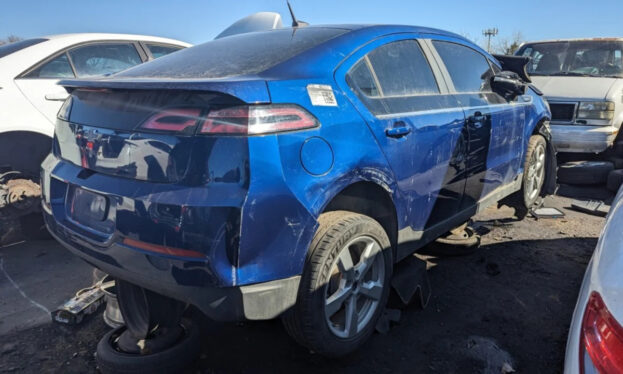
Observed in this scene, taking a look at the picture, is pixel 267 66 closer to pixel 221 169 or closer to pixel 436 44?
pixel 221 169

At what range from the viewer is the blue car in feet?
5.76

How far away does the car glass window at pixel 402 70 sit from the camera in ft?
8.30

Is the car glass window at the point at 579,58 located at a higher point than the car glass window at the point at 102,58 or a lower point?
lower

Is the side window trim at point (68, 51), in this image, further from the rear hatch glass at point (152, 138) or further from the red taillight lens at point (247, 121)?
the red taillight lens at point (247, 121)

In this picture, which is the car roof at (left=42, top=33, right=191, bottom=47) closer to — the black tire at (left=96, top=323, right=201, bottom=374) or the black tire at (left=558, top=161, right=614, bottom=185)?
Result: the black tire at (left=96, top=323, right=201, bottom=374)

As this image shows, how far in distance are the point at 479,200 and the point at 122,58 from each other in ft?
13.5

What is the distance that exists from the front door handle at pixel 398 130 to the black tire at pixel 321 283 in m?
0.47

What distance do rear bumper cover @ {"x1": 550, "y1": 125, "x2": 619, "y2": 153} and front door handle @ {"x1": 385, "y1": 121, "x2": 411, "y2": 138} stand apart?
15.3ft

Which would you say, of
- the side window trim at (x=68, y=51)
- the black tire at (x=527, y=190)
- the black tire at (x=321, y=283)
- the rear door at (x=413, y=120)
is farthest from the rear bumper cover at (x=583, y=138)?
the side window trim at (x=68, y=51)

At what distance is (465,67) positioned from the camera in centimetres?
342

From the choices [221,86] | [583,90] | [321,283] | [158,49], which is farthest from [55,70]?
[583,90]

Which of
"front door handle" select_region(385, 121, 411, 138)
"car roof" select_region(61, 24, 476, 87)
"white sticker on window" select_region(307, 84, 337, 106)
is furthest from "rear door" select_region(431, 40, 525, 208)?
"white sticker on window" select_region(307, 84, 337, 106)

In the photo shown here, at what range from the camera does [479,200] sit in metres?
3.46

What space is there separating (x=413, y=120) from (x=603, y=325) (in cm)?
160
